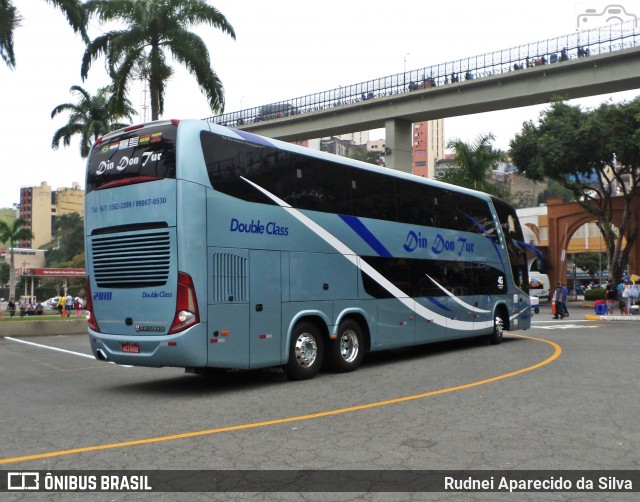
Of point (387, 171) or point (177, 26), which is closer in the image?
point (387, 171)

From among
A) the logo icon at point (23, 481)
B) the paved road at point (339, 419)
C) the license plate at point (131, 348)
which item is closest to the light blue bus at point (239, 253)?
the license plate at point (131, 348)

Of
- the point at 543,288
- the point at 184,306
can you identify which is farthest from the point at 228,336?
the point at 543,288

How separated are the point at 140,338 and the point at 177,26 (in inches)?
746

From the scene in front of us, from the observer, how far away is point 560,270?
170ft

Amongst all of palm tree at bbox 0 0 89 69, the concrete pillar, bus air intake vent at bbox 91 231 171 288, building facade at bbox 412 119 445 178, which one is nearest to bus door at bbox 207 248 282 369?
bus air intake vent at bbox 91 231 171 288

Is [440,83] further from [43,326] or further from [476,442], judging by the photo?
[476,442]

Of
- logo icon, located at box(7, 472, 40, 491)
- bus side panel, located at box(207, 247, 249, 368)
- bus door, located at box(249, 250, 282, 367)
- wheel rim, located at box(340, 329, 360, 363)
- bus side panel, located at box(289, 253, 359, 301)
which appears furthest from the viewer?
wheel rim, located at box(340, 329, 360, 363)

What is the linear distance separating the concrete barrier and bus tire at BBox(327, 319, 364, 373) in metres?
15.1

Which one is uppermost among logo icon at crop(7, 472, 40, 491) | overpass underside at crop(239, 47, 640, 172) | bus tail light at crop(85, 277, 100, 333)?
overpass underside at crop(239, 47, 640, 172)

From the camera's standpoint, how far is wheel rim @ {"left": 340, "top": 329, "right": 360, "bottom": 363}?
12.1m

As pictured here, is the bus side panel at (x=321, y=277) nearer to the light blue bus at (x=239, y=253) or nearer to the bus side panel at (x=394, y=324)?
the light blue bus at (x=239, y=253)

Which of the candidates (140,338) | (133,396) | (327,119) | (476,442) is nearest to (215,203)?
(140,338)

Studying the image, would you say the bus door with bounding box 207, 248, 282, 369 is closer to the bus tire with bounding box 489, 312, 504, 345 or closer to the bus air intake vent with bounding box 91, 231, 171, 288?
the bus air intake vent with bounding box 91, 231, 171, 288

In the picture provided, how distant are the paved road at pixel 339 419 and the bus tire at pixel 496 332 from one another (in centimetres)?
372
